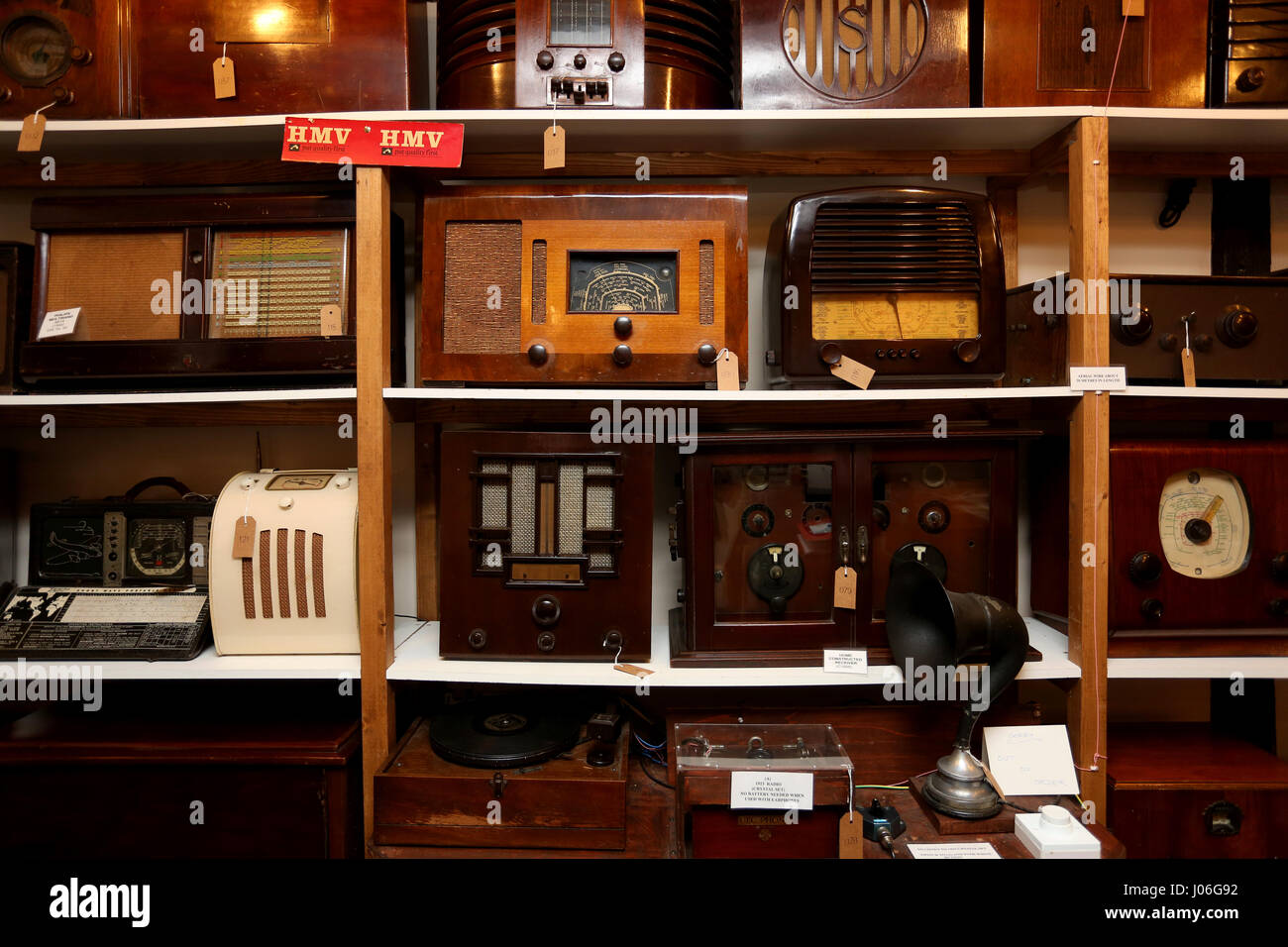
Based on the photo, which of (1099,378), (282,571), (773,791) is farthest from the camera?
(282,571)

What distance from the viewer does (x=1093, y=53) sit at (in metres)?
1.59

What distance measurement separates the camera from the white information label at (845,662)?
61.9 inches

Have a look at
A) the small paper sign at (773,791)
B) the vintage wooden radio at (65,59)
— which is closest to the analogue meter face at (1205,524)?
the small paper sign at (773,791)

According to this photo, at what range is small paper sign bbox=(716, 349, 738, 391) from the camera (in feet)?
5.12

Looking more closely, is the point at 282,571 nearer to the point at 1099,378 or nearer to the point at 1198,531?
the point at 1099,378

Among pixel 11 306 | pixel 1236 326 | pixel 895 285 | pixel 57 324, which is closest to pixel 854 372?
pixel 895 285

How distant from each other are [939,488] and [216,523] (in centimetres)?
164

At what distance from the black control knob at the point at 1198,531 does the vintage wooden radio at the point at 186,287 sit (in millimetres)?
1914

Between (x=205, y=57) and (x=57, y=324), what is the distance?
0.69 meters

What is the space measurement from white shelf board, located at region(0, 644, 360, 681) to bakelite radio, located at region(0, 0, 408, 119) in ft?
4.01

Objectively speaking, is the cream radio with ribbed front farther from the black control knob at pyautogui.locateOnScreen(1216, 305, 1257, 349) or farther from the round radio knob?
the black control knob at pyautogui.locateOnScreen(1216, 305, 1257, 349)

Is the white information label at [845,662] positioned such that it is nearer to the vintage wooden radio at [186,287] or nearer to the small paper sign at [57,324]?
the vintage wooden radio at [186,287]

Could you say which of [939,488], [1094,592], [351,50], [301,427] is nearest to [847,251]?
[939,488]

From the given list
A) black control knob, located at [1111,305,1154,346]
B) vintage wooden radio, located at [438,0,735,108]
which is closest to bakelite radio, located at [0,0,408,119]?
vintage wooden radio, located at [438,0,735,108]
